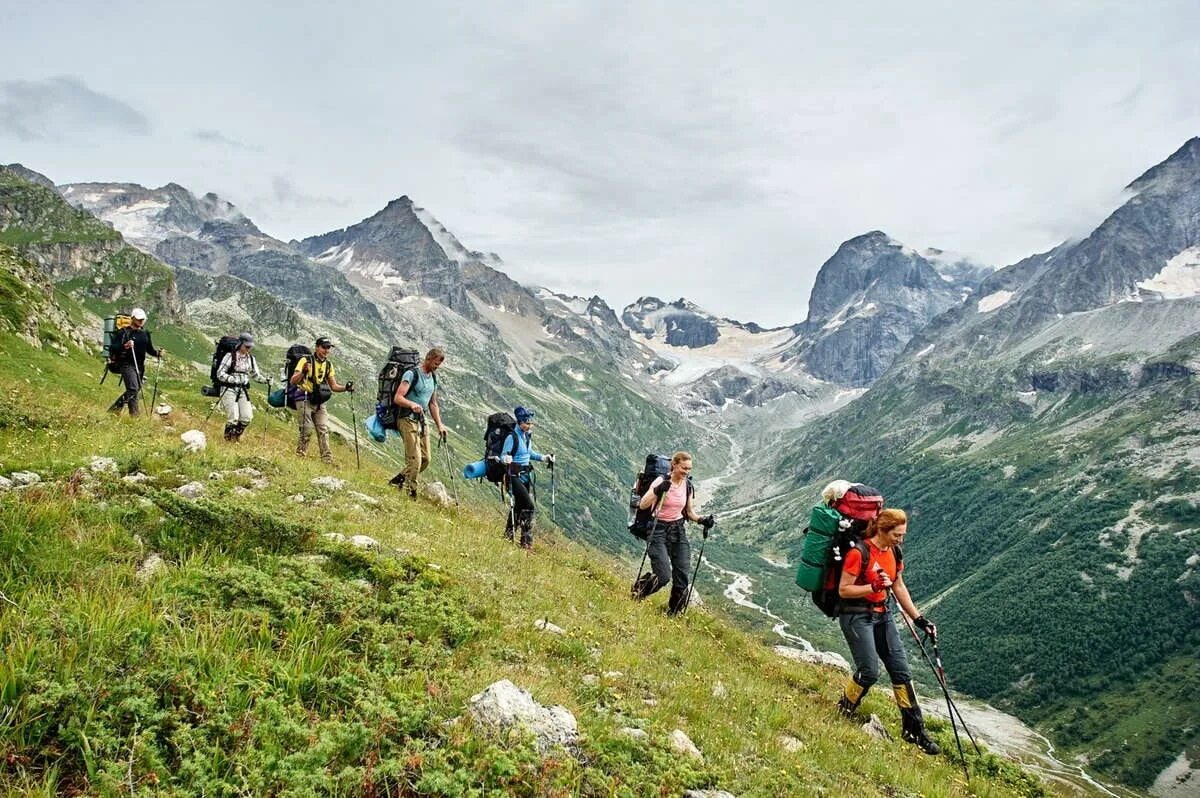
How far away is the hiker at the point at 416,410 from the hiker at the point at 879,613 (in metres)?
10.5

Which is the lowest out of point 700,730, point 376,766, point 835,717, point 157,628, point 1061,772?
point 1061,772

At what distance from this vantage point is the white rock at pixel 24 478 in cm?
853

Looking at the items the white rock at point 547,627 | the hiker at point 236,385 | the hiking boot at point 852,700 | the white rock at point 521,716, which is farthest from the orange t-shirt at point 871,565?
the hiker at point 236,385

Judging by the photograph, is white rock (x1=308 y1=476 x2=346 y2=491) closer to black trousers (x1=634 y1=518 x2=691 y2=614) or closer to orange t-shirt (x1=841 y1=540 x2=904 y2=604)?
black trousers (x1=634 y1=518 x2=691 y2=614)

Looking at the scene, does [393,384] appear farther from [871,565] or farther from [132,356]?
[871,565]

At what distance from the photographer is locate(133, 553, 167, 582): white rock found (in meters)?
6.60

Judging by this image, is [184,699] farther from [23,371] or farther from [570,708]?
[23,371]

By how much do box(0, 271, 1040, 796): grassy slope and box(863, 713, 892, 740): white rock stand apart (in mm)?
Result: 493

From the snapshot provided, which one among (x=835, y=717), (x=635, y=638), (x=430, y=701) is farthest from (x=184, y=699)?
(x=835, y=717)

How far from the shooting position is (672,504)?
1437cm

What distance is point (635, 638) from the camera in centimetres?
1076

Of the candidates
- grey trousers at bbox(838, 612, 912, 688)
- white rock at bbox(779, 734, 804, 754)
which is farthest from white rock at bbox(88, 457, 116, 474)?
grey trousers at bbox(838, 612, 912, 688)

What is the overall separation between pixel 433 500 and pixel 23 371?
76.9 ft

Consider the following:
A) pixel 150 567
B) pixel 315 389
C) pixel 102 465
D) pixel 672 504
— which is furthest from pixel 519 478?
pixel 150 567
